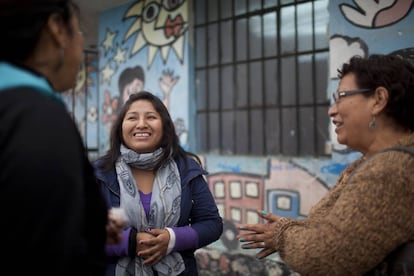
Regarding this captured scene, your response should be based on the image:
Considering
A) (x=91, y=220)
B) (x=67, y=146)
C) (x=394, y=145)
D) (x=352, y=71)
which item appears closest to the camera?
(x=67, y=146)

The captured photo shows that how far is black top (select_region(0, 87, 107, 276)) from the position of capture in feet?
2.99

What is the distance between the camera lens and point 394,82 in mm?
1696

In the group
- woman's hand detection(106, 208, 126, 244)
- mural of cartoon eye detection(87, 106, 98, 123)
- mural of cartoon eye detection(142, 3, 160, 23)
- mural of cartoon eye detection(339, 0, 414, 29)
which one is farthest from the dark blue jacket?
mural of cartoon eye detection(87, 106, 98, 123)

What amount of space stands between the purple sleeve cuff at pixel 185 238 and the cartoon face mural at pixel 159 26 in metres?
3.62

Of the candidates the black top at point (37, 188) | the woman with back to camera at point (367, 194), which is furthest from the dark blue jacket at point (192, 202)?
the black top at point (37, 188)

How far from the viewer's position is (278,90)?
4.84m

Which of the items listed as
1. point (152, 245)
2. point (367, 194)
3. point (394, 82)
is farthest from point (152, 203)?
point (394, 82)

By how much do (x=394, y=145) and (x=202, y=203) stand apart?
1.17 m

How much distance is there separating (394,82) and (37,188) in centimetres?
138

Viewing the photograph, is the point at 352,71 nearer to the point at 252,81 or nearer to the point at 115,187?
the point at 115,187

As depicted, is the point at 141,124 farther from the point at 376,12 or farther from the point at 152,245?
the point at 376,12

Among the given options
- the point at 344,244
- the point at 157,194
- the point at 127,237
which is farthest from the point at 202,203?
the point at 344,244

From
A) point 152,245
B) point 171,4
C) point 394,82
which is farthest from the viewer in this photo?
point 171,4

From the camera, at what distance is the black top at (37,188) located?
35.9 inches
